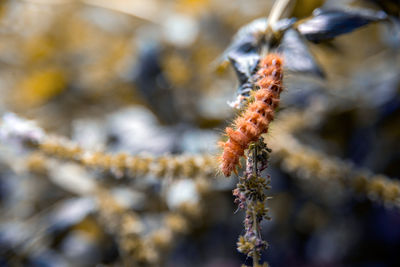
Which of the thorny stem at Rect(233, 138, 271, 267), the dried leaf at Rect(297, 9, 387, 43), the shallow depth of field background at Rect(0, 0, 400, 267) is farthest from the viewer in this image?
the shallow depth of field background at Rect(0, 0, 400, 267)

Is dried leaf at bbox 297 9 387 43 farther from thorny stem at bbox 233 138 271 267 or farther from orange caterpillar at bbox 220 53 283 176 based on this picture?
thorny stem at bbox 233 138 271 267

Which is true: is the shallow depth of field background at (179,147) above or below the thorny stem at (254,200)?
above

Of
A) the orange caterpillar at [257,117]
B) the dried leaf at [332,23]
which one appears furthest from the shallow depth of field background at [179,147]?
the orange caterpillar at [257,117]

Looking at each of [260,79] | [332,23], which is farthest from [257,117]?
[332,23]

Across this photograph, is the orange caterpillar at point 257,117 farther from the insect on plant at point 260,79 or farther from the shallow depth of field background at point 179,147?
the shallow depth of field background at point 179,147

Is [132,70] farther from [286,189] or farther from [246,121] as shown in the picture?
[246,121]

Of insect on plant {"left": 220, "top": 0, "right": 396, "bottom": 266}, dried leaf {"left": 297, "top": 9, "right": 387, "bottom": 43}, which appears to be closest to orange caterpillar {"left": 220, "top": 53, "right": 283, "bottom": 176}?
insect on plant {"left": 220, "top": 0, "right": 396, "bottom": 266}

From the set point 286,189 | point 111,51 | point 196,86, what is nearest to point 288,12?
point 286,189
